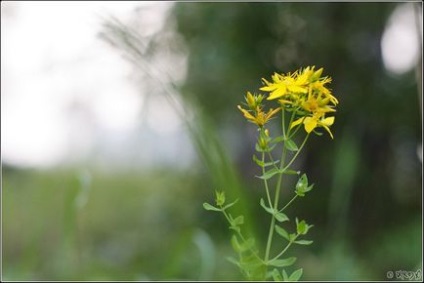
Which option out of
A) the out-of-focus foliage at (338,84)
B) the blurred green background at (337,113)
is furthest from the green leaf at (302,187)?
the out-of-focus foliage at (338,84)

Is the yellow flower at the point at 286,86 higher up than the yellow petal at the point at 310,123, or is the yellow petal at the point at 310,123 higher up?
the yellow flower at the point at 286,86

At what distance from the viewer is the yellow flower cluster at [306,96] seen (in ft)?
1.10

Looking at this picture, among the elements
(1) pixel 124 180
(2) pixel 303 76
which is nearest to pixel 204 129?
(2) pixel 303 76

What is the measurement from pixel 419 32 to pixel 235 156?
6.33 feet

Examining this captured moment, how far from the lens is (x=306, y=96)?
36 centimetres

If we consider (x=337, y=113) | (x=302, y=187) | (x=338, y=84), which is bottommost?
(x=302, y=187)

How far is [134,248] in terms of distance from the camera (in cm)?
274

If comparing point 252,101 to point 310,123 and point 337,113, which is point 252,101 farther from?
point 337,113

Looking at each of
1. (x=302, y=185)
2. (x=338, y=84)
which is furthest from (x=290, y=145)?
(x=338, y=84)

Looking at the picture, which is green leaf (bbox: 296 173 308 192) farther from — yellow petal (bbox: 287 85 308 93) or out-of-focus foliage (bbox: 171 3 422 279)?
out-of-focus foliage (bbox: 171 3 422 279)

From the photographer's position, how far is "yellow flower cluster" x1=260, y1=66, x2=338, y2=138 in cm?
33

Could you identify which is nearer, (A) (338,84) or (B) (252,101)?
(B) (252,101)

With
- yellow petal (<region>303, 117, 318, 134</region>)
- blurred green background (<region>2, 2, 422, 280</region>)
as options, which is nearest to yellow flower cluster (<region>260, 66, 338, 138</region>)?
yellow petal (<region>303, 117, 318, 134</region>)

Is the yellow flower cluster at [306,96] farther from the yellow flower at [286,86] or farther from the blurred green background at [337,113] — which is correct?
the blurred green background at [337,113]
